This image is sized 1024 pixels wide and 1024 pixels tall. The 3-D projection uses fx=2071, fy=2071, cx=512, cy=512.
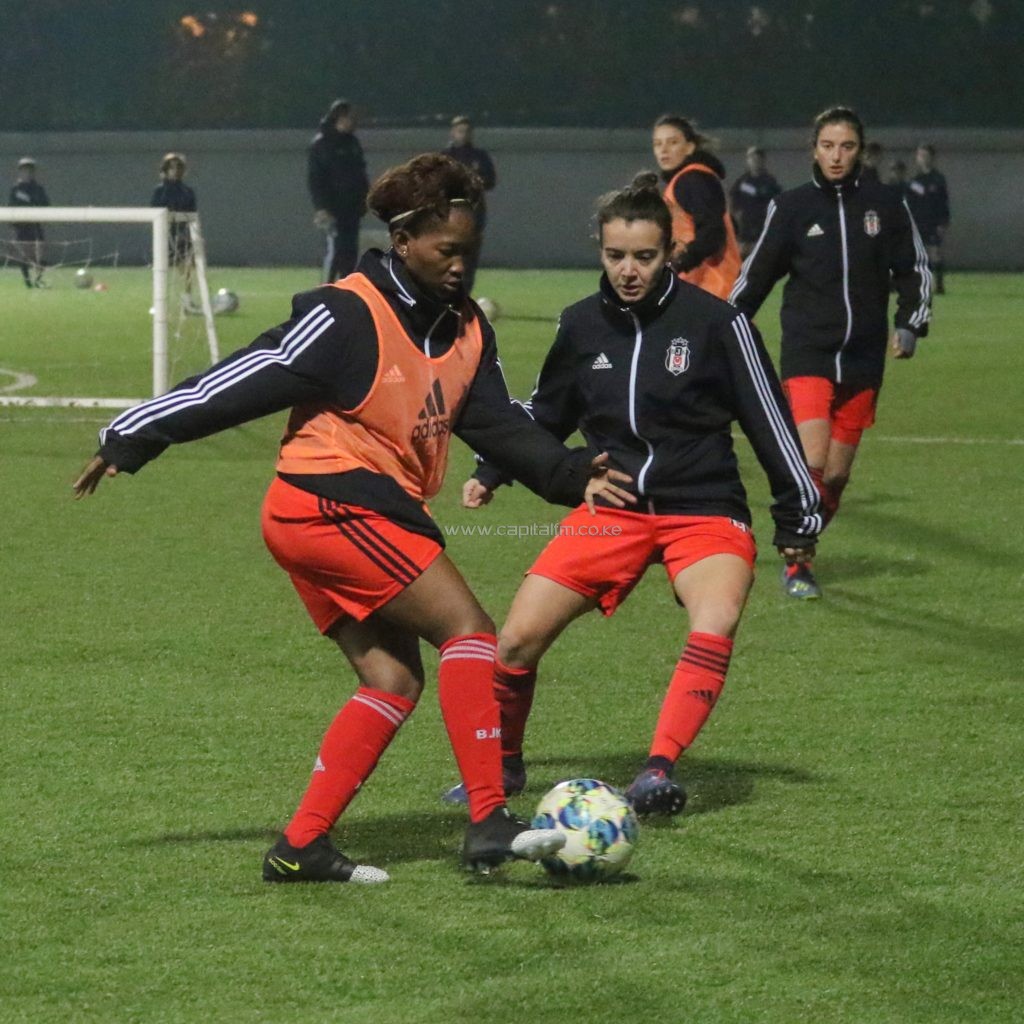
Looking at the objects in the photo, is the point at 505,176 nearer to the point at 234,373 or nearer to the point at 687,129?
the point at 687,129

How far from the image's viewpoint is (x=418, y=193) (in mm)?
4414

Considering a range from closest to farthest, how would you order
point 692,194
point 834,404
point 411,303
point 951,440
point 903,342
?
point 411,303 < point 834,404 < point 903,342 < point 692,194 < point 951,440

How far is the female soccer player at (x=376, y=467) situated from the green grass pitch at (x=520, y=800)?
30cm

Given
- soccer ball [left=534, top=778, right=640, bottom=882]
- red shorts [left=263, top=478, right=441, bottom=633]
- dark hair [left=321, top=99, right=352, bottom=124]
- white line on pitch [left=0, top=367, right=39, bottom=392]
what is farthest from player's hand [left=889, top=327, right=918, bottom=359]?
dark hair [left=321, top=99, right=352, bottom=124]

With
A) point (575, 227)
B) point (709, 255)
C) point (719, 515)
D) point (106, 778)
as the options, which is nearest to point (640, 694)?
point (719, 515)

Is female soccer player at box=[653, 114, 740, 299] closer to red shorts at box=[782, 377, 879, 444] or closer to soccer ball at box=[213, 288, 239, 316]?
red shorts at box=[782, 377, 879, 444]

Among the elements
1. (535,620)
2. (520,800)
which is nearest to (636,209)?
(535,620)

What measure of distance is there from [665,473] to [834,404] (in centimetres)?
330

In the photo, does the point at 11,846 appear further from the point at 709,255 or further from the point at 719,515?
the point at 709,255

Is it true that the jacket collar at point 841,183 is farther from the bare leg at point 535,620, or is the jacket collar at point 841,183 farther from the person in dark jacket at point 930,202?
the person in dark jacket at point 930,202

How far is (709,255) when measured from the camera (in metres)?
10.8

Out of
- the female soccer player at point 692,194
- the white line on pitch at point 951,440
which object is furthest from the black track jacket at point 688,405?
the white line on pitch at point 951,440

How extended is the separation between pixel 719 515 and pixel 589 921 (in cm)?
141

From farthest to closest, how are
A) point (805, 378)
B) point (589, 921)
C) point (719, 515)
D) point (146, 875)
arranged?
point (805, 378) < point (719, 515) < point (146, 875) < point (589, 921)
